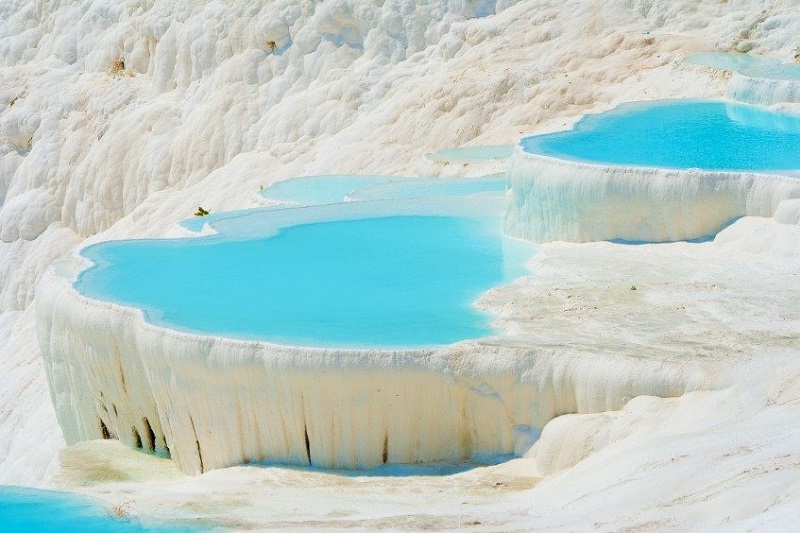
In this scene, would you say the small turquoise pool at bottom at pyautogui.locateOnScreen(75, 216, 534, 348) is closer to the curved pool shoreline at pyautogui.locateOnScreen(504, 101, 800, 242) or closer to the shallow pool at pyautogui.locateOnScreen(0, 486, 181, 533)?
the curved pool shoreline at pyautogui.locateOnScreen(504, 101, 800, 242)

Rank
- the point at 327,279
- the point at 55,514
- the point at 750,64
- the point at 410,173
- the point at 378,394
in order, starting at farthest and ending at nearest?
the point at 410,173, the point at 750,64, the point at 327,279, the point at 378,394, the point at 55,514

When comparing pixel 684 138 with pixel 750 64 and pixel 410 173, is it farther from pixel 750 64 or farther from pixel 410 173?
pixel 410 173

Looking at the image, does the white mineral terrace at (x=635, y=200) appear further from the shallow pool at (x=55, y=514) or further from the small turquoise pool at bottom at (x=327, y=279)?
the shallow pool at (x=55, y=514)

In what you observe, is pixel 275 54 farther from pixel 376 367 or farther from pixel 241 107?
pixel 376 367

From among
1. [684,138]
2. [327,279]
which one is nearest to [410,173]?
[684,138]

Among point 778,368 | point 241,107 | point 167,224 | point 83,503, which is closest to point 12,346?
point 167,224

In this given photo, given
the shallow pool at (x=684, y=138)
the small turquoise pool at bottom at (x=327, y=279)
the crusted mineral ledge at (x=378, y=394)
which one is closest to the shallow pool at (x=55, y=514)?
the crusted mineral ledge at (x=378, y=394)

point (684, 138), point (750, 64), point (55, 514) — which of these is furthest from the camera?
point (750, 64)
